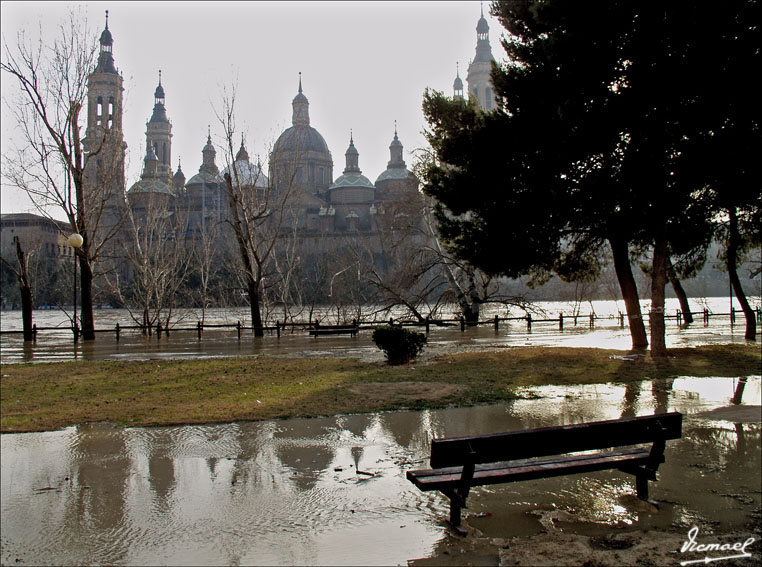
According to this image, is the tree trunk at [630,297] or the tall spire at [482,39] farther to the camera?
the tall spire at [482,39]

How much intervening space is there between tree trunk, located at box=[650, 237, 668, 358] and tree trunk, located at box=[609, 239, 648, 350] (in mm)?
1152

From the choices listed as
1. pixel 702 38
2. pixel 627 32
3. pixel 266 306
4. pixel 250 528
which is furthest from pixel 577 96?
pixel 266 306

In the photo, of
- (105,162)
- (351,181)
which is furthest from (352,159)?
(105,162)

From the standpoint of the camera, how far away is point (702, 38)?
14.1 metres

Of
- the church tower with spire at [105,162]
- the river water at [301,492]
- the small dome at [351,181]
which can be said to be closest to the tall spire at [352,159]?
the small dome at [351,181]

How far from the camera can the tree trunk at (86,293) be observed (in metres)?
24.8

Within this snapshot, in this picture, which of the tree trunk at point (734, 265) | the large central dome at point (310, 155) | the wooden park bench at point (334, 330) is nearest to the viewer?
the tree trunk at point (734, 265)

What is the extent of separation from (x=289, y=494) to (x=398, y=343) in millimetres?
8563

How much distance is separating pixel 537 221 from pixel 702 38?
16.9 ft

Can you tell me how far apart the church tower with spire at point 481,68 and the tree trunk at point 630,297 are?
101732 mm

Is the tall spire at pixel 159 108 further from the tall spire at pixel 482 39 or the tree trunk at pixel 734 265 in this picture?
the tree trunk at pixel 734 265

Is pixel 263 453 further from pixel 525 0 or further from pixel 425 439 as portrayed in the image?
pixel 525 0

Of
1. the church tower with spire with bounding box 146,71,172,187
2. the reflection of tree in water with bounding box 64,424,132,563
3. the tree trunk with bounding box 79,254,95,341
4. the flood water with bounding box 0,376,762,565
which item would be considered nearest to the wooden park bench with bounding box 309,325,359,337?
the tree trunk with bounding box 79,254,95,341

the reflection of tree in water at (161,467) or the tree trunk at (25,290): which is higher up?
the tree trunk at (25,290)
